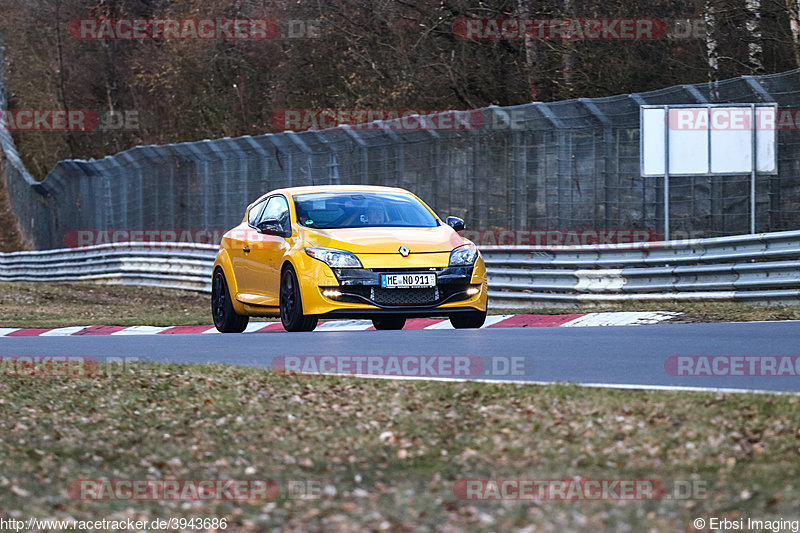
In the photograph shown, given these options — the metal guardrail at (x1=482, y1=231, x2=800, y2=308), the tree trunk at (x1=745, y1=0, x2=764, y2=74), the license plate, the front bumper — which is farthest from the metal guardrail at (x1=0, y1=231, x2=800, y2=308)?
the tree trunk at (x1=745, y1=0, x2=764, y2=74)

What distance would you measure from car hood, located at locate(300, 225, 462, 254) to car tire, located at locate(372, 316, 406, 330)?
2.36 meters

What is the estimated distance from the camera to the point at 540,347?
13.0 m

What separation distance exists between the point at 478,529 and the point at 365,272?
806 centimetres

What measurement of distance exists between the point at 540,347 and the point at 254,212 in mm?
5095

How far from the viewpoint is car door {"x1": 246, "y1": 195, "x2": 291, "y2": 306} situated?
49.4 ft

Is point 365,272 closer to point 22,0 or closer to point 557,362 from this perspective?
point 557,362

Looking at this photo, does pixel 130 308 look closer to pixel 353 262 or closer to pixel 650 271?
pixel 650 271

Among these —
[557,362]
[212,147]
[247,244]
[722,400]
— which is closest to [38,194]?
[212,147]

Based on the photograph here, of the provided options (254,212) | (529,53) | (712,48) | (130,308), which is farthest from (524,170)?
(130,308)

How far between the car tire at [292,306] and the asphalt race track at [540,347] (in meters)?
0.12

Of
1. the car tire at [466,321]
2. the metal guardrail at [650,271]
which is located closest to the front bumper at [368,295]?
the car tire at [466,321]

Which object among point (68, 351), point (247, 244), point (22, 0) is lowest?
point (68, 351)

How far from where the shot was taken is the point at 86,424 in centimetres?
912

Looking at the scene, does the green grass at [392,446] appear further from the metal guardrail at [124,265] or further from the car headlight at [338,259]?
the metal guardrail at [124,265]
